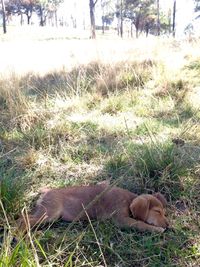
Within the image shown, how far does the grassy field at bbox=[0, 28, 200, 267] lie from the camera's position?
2.24m

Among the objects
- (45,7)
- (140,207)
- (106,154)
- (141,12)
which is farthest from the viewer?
(45,7)

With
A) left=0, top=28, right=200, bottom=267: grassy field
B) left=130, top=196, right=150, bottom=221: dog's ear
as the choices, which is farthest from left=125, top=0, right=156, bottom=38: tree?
left=130, top=196, right=150, bottom=221: dog's ear

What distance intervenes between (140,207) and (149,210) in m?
0.07

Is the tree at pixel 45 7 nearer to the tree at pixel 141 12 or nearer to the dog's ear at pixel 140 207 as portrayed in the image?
the tree at pixel 141 12

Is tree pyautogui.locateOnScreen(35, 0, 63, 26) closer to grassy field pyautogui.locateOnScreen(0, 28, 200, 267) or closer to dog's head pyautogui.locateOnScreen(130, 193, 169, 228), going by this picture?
grassy field pyautogui.locateOnScreen(0, 28, 200, 267)

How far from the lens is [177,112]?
493 cm

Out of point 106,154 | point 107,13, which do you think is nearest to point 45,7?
point 107,13

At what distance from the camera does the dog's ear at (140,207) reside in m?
2.43

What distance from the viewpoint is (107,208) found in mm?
2549

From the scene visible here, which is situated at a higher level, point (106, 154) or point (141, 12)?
point (141, 12)

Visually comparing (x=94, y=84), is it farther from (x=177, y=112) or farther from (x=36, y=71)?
(x=36, y=71)

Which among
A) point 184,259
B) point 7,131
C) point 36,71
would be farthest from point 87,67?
point 184,259

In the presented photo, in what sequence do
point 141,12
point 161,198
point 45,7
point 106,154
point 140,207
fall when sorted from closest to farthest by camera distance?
point 140,207, point 161,198, point 106,154, point 141,12, point 45,7

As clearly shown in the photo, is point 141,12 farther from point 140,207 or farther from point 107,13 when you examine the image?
point 140,207
